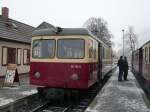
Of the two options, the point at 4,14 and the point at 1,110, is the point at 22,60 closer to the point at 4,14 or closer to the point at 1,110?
the point at 4,14

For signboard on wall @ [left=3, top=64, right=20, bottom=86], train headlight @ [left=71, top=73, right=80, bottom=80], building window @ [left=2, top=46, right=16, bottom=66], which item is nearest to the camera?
train headlight @ [left=71, top=73, right=80, bottom=80]

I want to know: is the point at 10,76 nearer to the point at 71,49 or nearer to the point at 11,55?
the point at 11,55

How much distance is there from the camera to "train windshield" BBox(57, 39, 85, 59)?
10.6 m

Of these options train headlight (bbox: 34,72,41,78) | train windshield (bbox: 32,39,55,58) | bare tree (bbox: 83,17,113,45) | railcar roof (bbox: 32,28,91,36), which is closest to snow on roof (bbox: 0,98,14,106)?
train headlight (bbox: 34,72,41,78)

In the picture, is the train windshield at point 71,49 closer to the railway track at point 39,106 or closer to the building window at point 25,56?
the railway track at point 39,106

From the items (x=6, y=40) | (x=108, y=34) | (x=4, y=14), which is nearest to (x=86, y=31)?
(x=6, y=40)

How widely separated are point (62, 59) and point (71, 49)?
0.50 meters

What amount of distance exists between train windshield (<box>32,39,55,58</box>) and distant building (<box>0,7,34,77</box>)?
7.93 meters

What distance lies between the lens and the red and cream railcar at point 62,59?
10.5m

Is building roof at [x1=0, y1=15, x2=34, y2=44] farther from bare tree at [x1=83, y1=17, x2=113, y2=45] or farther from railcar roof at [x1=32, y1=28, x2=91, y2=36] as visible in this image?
bare tree at [x1=83, y1=17, x2=113, y2=45]

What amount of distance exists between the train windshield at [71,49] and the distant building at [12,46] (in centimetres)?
867

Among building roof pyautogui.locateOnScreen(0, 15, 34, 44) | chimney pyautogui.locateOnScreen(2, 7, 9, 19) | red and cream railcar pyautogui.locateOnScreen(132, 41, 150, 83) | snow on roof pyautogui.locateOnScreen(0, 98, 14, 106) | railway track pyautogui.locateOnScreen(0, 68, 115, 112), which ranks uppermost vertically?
chimney pyautogui.locateOnScreen(2, 7, 9, 19)

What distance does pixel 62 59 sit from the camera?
1070 cm

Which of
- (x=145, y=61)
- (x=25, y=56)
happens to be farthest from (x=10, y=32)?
(x=145, y=61)
